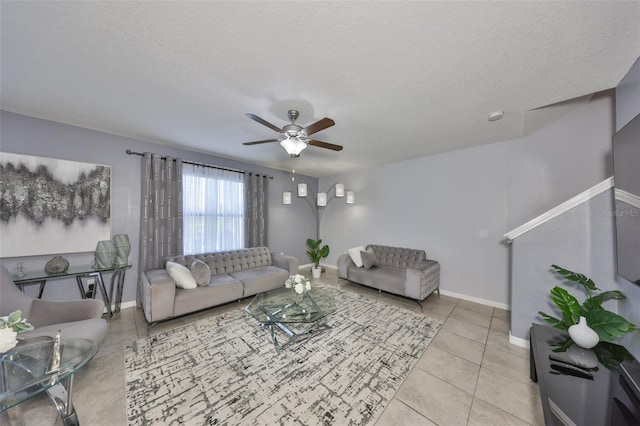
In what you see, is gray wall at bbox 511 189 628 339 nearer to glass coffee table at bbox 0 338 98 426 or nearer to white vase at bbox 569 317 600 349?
white vase at bbox 569 317 600 349

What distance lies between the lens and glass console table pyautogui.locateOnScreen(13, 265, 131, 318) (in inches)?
90.9

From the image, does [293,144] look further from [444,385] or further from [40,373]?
[444,385]

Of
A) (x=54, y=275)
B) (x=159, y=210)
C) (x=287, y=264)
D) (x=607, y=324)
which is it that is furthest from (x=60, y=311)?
(x=607, y=324)

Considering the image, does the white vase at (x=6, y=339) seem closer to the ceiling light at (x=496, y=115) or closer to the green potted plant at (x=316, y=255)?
the green potted plant at (x=316, y=255)

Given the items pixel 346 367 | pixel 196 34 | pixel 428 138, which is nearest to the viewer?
pixel 196 34

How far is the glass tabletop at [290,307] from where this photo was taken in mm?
2336

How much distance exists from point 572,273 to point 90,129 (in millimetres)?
5853

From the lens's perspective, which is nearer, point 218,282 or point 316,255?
point 218,282

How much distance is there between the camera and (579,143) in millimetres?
2625

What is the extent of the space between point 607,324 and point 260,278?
12.2 ft

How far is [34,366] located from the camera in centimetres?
138

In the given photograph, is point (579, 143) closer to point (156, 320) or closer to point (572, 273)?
point (572, 273)

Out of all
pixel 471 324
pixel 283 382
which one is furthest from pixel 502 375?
pixel 283 382

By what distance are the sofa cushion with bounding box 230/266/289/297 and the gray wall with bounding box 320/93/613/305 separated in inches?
91.7
